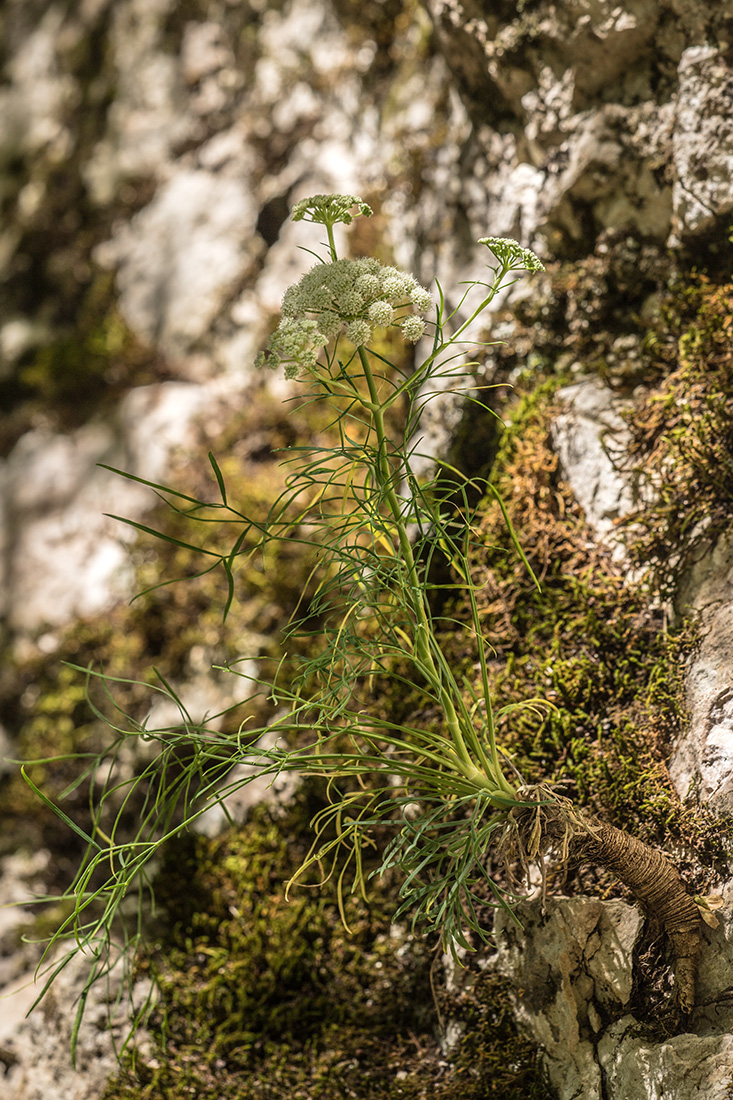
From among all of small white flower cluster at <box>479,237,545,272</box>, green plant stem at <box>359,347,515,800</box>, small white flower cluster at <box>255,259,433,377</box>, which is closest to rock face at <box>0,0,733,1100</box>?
green plant stem at <box>359,347,515,800</box>

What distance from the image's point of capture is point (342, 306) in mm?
1180

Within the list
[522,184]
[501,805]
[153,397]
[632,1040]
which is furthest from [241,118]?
[632,1040]

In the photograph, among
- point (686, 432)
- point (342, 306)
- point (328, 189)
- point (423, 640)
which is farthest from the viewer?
point (328, 189)

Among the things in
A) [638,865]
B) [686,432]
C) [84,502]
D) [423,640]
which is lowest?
[638,865]

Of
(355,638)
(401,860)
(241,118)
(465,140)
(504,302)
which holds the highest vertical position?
(241,118)

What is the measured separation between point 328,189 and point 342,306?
2.33m

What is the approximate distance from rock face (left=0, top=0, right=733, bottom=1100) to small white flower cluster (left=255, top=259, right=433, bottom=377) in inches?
34.0

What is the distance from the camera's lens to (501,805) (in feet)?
4.30

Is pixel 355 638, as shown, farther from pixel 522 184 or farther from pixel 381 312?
pixel 522 184

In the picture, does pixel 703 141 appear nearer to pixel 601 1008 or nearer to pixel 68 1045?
pixel 601 1008

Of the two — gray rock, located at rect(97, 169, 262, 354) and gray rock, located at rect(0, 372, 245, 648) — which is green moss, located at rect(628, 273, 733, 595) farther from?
gray rock, located at rect(97, 169, 262, 354)

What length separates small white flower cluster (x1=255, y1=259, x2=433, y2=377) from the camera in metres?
1.16

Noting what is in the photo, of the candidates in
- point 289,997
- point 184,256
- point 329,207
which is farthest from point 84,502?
point 329,207

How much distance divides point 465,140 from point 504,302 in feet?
2.53
